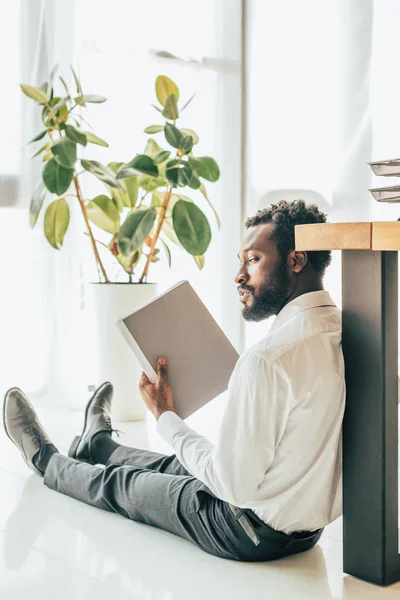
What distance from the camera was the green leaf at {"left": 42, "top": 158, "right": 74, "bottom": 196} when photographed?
2.98 meters

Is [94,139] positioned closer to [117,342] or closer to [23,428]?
[117,342]

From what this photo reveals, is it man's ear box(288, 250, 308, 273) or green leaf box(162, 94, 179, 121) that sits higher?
green leaf box(162, 94, 179, 121)

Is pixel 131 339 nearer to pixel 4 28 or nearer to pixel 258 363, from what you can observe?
pixel 258 363

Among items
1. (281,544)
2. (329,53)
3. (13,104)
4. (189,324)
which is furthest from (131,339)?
(329,53)

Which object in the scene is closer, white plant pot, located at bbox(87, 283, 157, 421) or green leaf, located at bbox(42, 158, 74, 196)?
green leaf, located at bbox(42, 158, 74, 196)

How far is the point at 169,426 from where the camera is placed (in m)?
1.79

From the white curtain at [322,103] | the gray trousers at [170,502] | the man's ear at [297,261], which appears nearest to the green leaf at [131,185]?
the white curtain at [322,103]

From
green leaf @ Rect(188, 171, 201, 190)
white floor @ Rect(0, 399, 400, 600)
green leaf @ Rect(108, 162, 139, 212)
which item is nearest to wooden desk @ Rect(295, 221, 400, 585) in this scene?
white floor @ Rect(0, 399, 400, 600)

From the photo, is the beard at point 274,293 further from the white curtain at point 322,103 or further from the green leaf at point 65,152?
the white curtain at point 322,103

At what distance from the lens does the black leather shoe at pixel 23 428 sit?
7.66 ft

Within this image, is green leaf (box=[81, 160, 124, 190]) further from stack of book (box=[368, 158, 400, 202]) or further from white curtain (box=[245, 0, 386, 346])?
stack of book (box=[368, 158, 400, 202])

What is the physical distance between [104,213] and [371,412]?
1.91 m

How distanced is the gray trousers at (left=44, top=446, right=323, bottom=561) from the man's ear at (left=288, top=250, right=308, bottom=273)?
1.73 feet

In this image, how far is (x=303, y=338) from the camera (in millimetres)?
1541
